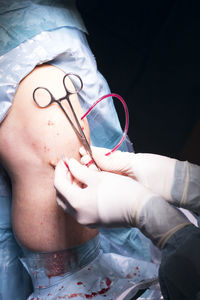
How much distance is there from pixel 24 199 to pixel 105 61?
0.91 meters

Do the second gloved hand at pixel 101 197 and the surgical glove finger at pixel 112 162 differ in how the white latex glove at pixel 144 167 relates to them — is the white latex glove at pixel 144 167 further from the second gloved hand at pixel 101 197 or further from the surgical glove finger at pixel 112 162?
the second gloved hand at pixel 101 197

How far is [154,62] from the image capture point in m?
→ 1.70

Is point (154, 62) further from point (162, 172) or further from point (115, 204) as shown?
point (115, 204)

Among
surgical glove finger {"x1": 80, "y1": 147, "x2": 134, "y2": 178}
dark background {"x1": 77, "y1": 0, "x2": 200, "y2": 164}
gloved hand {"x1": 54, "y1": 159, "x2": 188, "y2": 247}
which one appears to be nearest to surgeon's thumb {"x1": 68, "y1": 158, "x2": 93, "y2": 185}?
gloved hand {"x1": 54, "y1": 159, "x2": 188, "y2": 247}

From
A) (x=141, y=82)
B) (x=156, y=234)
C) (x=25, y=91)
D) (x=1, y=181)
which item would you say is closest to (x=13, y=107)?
(x=25, y=91)

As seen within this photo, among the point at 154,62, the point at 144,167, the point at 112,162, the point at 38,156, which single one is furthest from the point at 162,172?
the point at 154,62

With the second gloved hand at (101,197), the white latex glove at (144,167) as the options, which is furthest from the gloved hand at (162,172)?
the second gloved hand at (101,197)

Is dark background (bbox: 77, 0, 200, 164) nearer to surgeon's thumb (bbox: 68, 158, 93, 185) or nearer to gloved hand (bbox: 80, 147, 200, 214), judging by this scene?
gloved hand (bbox: 80, 147, 200, 214)

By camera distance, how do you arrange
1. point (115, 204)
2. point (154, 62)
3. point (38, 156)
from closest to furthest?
point (115, 204)
point (38, 156)
point (154, 62)

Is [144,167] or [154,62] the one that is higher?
[154,62]

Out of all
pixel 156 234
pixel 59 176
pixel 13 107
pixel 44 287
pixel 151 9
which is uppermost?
pixel 151 9

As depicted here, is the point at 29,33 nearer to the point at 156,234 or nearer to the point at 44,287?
the point at 156,234

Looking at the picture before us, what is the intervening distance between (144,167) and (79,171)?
254mm

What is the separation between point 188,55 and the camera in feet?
5.36
